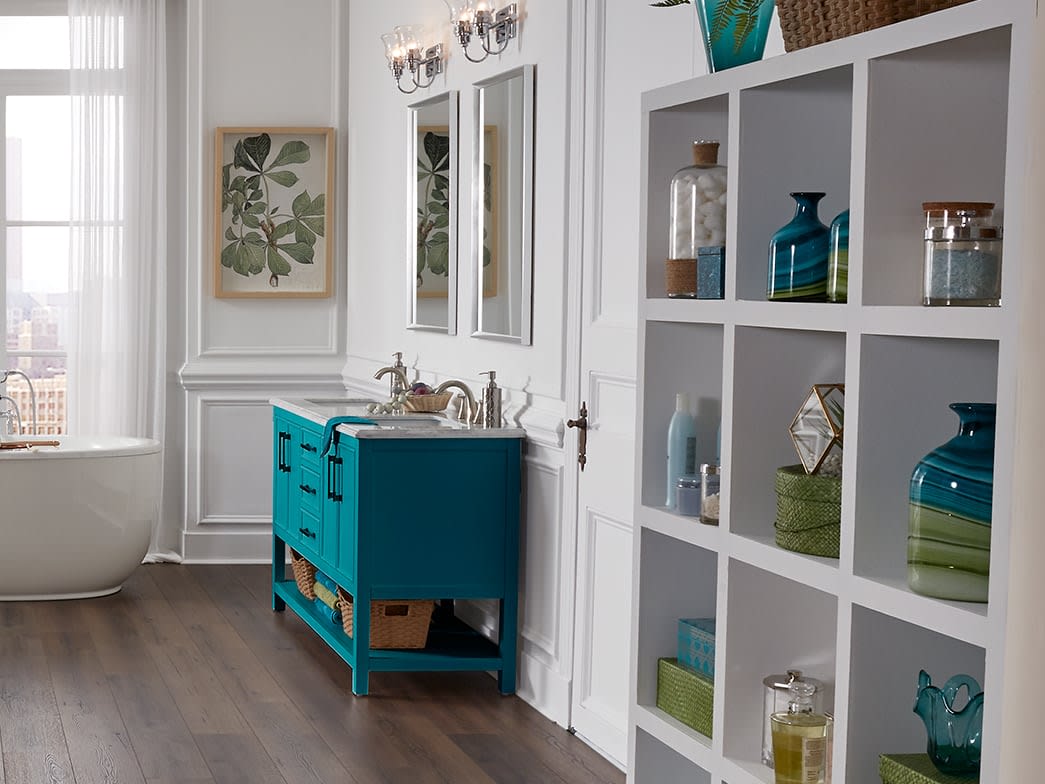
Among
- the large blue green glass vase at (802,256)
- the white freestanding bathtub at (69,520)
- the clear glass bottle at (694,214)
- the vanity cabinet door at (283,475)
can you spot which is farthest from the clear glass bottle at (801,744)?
the white freestanding bathtub at (69,520)

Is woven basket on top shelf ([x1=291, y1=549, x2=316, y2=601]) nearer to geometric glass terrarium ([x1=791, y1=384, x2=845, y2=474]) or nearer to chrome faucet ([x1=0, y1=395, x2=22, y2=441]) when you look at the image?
chrome faucet ([x1=0, y1=395, x2=22, y2=441])

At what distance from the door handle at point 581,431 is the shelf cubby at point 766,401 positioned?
181 centimetres

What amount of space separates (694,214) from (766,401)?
0.37m

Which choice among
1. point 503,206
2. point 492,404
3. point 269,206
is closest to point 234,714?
point 492,404

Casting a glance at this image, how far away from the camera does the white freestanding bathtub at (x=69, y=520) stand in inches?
222

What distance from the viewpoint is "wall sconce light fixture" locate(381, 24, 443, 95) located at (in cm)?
526

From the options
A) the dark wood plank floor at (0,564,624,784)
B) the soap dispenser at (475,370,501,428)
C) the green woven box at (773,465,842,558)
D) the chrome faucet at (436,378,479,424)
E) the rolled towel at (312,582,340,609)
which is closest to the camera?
the green woven box at (773,465,842,558)

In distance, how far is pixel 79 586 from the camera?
5793 mm

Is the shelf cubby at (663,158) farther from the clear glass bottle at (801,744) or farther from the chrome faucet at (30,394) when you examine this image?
the chrome faucet at (30,394)

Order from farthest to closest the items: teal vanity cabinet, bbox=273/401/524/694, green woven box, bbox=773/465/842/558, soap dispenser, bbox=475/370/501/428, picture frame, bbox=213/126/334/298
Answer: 1. picture frame, bbox=213/126/334/298
2. soap dispenser, bbox=475/370/501/428
3. teal vanity cabinet, bbox=273/401/524/694
4. green woven box, bbox=773/465/842/558

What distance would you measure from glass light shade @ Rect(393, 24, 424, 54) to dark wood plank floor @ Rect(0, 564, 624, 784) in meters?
2.28

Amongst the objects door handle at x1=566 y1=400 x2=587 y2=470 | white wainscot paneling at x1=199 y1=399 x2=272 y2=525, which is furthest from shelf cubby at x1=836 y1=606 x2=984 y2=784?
white wainscot paneling at x1=199 y1=399 x2=272 y2=525

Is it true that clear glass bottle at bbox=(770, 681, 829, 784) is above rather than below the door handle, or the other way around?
below

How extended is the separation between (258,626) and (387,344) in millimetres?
1320
